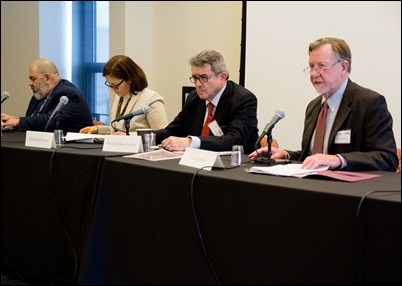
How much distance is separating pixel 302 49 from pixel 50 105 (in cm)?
166

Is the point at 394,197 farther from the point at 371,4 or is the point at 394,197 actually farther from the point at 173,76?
the point at 173,76

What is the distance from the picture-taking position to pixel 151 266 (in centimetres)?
170

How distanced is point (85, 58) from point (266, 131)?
2417mm

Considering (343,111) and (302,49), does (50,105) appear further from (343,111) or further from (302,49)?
(343,111)

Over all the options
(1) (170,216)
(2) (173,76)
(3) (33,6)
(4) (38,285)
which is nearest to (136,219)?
(1) (170,216)

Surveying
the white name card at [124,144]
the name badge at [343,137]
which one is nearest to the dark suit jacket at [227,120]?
the white name card at [124,144]

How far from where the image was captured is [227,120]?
239 centimetres

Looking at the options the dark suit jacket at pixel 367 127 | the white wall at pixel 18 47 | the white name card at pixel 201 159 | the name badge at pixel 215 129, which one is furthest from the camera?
the white wall at pixel 18 47

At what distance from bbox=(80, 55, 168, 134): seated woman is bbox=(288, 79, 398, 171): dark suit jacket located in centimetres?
121

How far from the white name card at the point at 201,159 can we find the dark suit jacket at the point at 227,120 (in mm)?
417

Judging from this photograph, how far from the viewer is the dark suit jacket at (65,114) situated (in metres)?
3.10

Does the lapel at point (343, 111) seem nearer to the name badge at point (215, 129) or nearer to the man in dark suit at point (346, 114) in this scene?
the man in dark suit at point (346, 114)

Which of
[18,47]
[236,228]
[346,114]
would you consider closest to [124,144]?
[236,228]

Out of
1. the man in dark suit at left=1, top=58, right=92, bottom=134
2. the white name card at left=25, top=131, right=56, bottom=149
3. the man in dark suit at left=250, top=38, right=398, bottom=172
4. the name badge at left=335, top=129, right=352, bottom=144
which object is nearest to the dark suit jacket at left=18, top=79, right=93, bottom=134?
the man in dark suit at left=1, top=58, right=92, bottom=134
